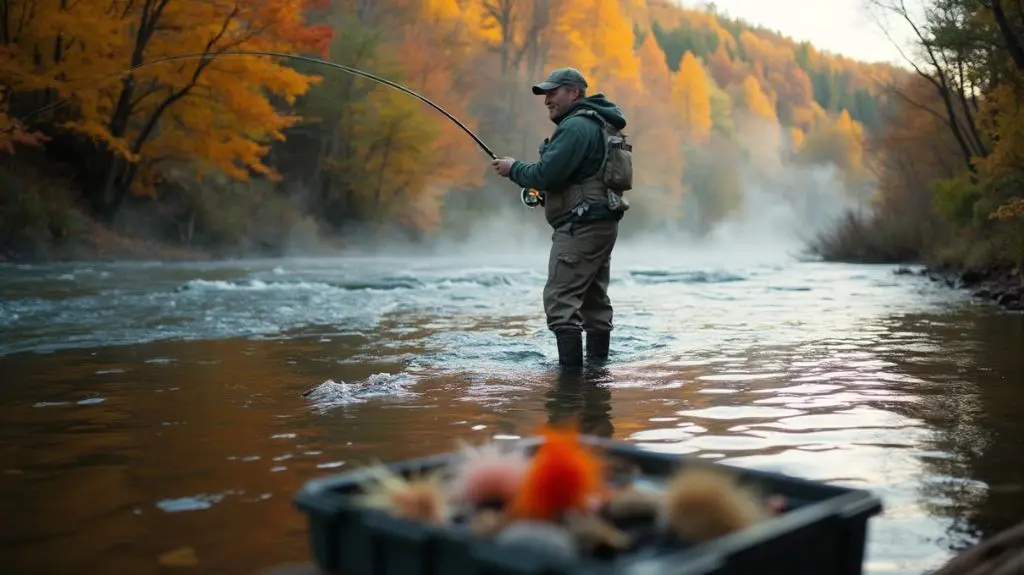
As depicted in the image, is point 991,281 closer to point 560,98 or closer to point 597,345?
point 597,345

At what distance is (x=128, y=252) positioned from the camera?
Result: 2275cm

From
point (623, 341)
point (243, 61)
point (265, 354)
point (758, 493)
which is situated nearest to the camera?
point (758, 493)

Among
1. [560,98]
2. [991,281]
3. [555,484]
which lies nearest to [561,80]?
[560,98]

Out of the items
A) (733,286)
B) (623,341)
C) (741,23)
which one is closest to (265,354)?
(623,341)

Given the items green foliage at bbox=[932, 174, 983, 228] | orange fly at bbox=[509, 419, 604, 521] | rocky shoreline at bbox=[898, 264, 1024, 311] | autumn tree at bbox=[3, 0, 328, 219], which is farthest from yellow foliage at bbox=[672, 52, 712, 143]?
orange fly at bbox=[509, 419, 604, 521]

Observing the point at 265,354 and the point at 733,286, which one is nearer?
the point at 265,354

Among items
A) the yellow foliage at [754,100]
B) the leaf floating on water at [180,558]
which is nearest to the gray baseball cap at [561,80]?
the leaf floating on water at [180,558]

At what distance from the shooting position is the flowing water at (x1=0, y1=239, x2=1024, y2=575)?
3.27 m

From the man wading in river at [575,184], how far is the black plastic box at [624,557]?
4573mm

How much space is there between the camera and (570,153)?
21.8 ft

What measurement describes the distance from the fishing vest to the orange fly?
16.1ft

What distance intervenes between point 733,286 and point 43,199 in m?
13.1

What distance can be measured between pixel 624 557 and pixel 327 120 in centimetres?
3183

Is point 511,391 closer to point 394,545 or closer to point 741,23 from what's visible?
point 394,545
